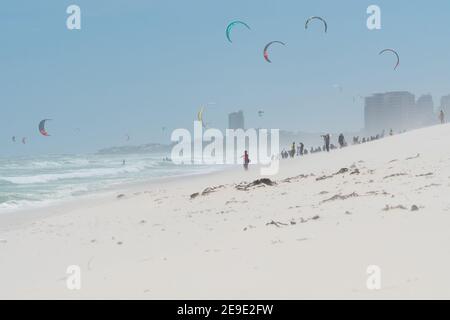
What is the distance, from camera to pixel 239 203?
1382 cm

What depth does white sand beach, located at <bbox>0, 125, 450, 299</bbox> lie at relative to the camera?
5.25 meters

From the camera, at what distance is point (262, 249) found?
23.0ft

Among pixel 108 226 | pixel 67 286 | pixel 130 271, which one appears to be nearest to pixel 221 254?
pixel 130 271

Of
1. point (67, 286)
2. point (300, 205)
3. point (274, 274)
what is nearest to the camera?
point (274, 274)

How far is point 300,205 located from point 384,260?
5631 mm

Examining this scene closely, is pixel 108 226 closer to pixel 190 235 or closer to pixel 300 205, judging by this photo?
pixel 190 235
